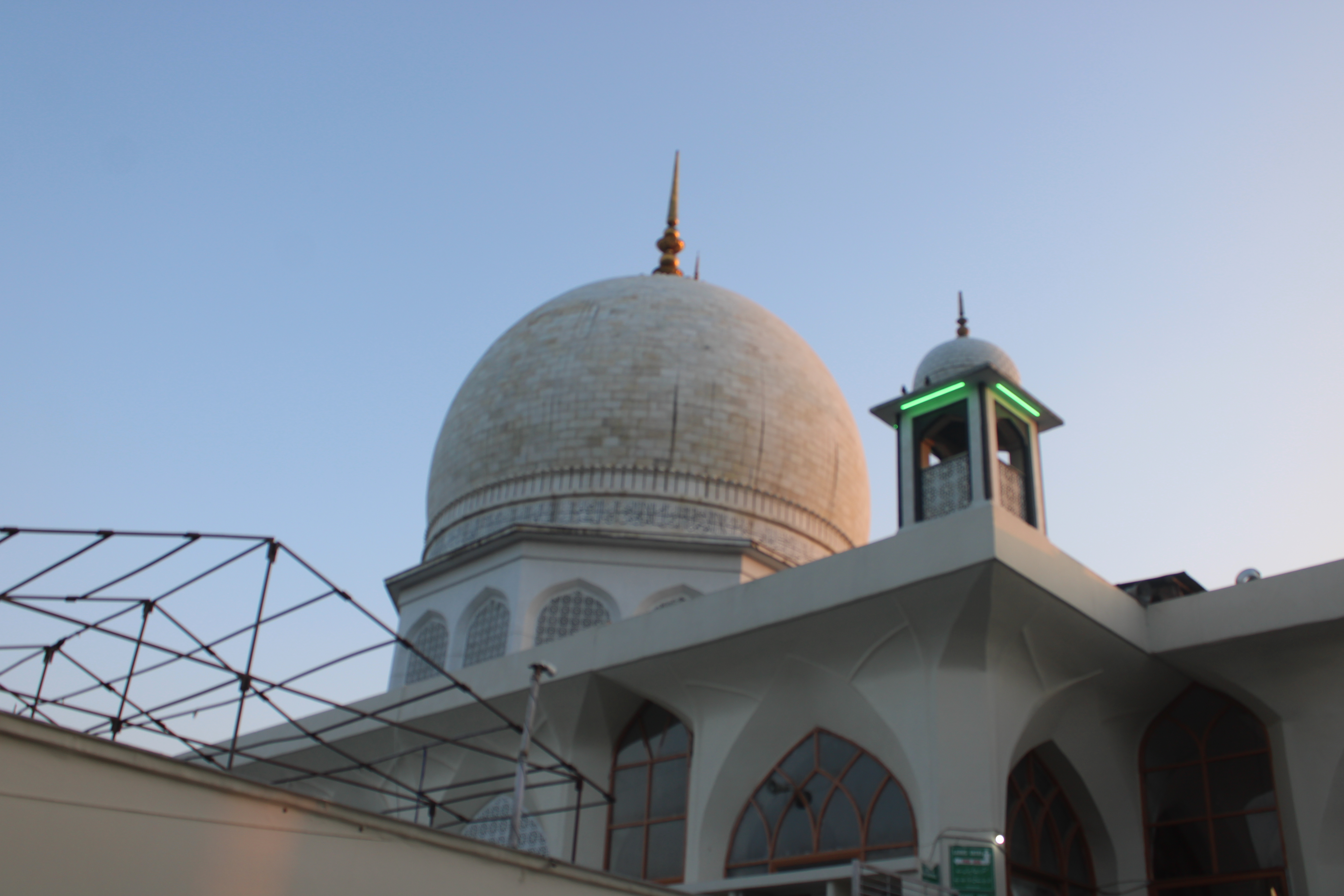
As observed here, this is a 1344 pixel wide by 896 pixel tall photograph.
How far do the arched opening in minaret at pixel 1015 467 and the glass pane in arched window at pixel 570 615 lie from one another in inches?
238

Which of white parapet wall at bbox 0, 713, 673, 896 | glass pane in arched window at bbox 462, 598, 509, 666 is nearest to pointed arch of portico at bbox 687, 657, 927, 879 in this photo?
white parapet wall at bbox 0, 713, 673, 896

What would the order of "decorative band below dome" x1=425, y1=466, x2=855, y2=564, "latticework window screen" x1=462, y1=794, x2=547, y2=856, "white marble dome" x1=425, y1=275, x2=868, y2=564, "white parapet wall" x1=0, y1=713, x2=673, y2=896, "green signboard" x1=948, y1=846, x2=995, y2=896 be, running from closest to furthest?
"white parapet wall" x1=0, y1=713, x2=673, y2=896 < "green signboard" x1=948, y1=846, x2=995, y2=896 < "latticework window screen" x1=462, y1=794, x2=547, y2=856 < "decorative band below dome" x1=425, y1=466, x2=855, y2=564 < "white marble dome" x1=425, y1=275, x2=868, y2=564

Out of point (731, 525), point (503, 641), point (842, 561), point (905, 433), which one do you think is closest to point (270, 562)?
point (842, 561)

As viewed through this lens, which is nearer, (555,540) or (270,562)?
(270,562)

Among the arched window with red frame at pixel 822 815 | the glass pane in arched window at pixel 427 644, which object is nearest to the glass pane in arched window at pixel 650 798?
the arched window with red frame at pixel 822 815

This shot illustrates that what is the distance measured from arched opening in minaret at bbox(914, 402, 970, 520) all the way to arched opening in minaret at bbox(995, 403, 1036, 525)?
315 mm

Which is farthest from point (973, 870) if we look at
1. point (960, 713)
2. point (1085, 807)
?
point (1085, 807)

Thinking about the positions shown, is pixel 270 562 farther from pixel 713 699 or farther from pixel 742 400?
pixel 742 400

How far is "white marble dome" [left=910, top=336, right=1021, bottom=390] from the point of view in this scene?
42.0ft

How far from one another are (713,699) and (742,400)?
22.2 feet

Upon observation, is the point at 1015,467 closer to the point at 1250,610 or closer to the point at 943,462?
the point at 943,462

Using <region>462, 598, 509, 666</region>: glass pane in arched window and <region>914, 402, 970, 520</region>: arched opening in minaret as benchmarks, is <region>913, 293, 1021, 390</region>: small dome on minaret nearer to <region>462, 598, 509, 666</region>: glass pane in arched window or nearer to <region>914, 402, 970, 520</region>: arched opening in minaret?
<region>914, 402, 970, 520</region>: arched opening in minaret

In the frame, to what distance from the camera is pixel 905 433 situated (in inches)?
474

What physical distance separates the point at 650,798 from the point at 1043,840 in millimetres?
3721
